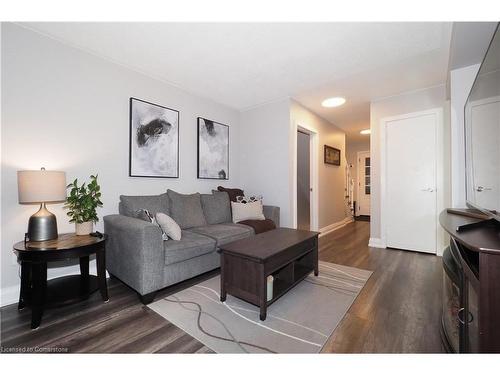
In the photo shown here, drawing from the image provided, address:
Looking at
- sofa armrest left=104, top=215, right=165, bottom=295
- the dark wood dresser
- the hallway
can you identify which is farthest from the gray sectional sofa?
the dark wood dresser

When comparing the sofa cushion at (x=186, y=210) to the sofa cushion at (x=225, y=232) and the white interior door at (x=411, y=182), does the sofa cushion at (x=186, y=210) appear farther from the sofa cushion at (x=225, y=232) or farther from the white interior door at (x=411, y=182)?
the white interior door at (x=411, y=182)

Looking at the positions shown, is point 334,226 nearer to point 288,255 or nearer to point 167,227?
point 288,255

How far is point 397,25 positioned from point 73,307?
12.0ft

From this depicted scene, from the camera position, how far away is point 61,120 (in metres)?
A: 2.11

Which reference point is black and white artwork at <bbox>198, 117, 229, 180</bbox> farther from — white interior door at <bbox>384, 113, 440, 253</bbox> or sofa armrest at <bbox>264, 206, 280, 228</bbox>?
white interior door at <bbox>384, 113, 440, 253</bbox>

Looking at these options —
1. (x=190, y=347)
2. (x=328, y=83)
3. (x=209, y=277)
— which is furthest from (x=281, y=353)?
(x=328, y=83)

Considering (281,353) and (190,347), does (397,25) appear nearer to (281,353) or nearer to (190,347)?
(281,353)

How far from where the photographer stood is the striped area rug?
136 centimetres

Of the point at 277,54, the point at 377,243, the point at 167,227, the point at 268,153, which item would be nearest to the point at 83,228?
the point at 167,227

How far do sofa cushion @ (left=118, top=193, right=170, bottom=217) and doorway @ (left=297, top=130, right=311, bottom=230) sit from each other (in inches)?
97.8

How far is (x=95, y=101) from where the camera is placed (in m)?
2.33
